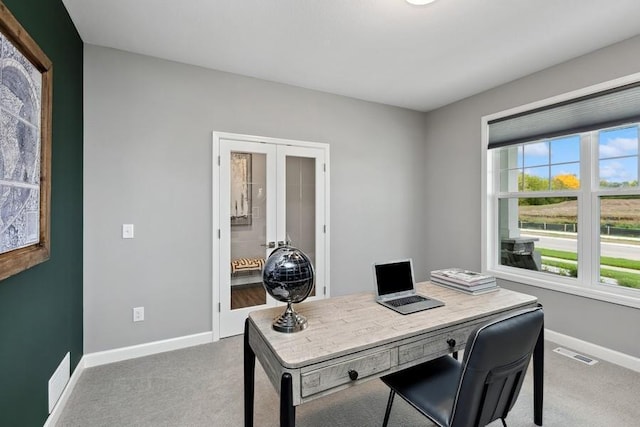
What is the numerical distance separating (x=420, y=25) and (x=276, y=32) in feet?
3.56

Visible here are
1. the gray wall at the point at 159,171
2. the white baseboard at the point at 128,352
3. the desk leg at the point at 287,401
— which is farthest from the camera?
the gray wall at the point at 159,171

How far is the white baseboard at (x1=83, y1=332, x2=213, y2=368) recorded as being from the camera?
8.08ft

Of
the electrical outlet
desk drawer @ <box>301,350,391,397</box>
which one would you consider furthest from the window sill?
the electrical outlet

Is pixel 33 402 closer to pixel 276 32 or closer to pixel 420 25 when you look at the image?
pixel 276 32

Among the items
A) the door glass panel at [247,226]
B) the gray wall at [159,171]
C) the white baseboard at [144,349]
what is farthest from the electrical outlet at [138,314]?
the door glass panel at [247,226]

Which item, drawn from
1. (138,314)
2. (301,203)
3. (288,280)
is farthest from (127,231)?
(288,280)

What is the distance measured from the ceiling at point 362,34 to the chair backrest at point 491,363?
1.98 metres

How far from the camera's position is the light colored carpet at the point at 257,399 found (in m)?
1.82

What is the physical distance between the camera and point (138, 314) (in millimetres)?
2617

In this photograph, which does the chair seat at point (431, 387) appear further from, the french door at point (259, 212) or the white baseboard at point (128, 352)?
the white baseboard at point (128, 352)

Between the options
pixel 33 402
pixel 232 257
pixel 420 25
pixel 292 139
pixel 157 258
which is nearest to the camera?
pixel 33 402

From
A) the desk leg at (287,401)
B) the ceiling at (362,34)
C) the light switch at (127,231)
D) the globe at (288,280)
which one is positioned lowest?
the desk leg at (287,401)

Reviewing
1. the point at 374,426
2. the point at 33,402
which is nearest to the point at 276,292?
the point at 374,426

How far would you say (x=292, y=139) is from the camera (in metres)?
3.30
